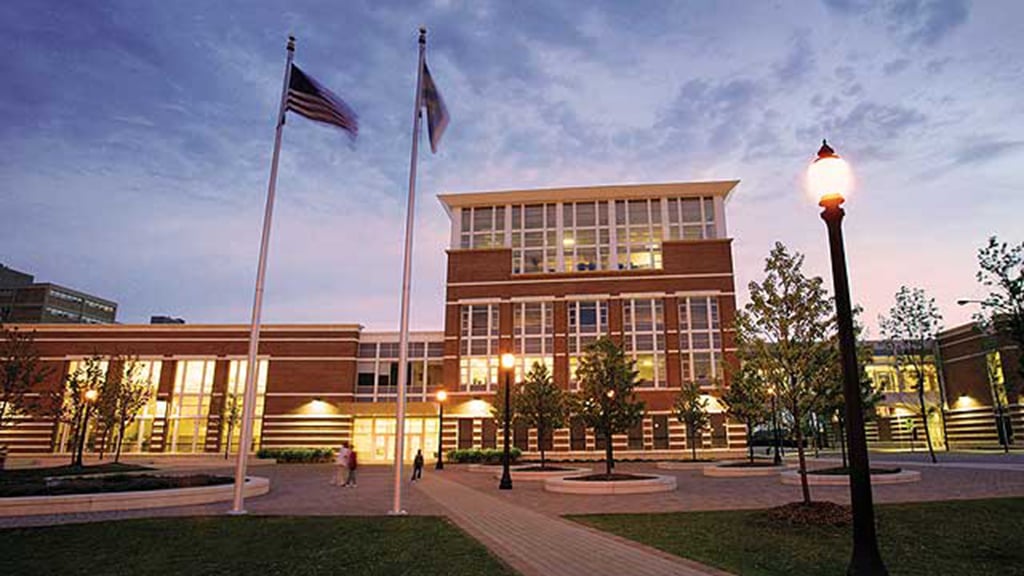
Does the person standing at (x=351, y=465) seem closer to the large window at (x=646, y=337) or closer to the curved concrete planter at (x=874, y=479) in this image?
the curved concrete planter at (x=874, y=479)

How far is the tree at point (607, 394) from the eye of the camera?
25938 millimetres

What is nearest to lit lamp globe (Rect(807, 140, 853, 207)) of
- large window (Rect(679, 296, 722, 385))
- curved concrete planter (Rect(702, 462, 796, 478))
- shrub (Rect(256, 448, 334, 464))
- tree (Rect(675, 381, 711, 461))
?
curved concrete planter (Rect(702, 462, 796, 478))

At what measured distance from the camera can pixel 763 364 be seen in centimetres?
1600

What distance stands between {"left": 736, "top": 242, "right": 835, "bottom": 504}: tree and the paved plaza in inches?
139

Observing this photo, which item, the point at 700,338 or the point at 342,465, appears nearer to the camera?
the point at 342,465

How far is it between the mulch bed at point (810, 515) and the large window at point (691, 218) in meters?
43.4

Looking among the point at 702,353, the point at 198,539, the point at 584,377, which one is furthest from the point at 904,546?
the point at 702,353

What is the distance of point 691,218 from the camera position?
56.8 meters

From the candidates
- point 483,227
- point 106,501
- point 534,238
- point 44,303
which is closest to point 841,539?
point 106,501

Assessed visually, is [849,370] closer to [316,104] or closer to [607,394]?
[316,104]

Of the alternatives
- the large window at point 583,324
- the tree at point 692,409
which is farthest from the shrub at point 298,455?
the tree at point 692,409

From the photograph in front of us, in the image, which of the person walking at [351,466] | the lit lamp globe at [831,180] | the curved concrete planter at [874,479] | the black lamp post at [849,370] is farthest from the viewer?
the person walking at [351,466]

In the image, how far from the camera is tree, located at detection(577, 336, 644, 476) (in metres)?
25.9

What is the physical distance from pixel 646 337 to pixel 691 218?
12253 millimetres
